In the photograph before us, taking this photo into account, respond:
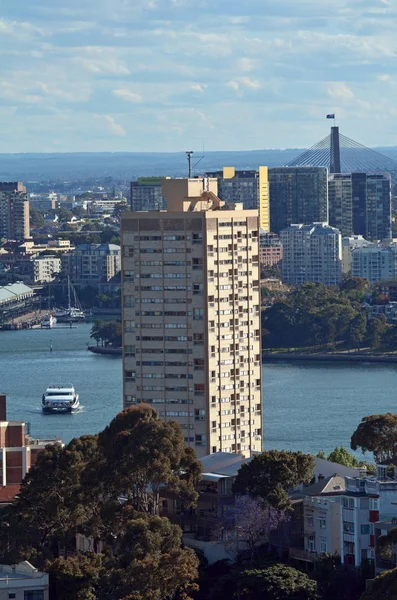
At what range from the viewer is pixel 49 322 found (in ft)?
146

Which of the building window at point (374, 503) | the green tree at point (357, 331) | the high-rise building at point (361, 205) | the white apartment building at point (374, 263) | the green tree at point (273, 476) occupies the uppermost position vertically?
the high-rise building at point (361, 205)

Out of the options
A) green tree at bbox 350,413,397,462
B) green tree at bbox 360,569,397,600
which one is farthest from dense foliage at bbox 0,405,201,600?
green tree at bbox 350,413,397,462

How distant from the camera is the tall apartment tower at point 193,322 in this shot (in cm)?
1625

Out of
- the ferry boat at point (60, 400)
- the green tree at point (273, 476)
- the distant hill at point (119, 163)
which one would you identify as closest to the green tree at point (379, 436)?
the green tree at point (273, 476)

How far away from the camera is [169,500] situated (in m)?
12.8

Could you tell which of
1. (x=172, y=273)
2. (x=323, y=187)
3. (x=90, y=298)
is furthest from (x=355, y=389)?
(x=323, y=187)

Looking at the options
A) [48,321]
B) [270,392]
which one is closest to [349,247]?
[48,321]

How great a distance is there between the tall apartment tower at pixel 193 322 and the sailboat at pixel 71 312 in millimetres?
28674

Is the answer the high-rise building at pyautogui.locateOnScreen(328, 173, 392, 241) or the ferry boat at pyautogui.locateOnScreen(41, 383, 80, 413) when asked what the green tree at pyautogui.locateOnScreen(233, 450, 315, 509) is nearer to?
the ferry boat at pyautogui.locateOnScreen(41, 383, 80, 413)

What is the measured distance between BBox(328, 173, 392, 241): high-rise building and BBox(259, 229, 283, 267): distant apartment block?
7123 millimetres

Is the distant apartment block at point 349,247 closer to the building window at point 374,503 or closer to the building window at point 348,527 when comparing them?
the building window at point 348,527

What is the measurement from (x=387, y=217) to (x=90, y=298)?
1292 centimetres

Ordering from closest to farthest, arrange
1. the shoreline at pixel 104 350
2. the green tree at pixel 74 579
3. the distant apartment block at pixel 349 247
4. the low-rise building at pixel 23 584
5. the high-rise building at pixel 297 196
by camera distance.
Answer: the low-rise building at pixel 23 584, the green tree at pixel 74 579, the shoreline at pixel 104 350, the distant apartment block at pixel 349 247, the high-rise building at pixel 297 196

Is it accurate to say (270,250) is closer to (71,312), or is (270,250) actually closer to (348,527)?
(71,312)
